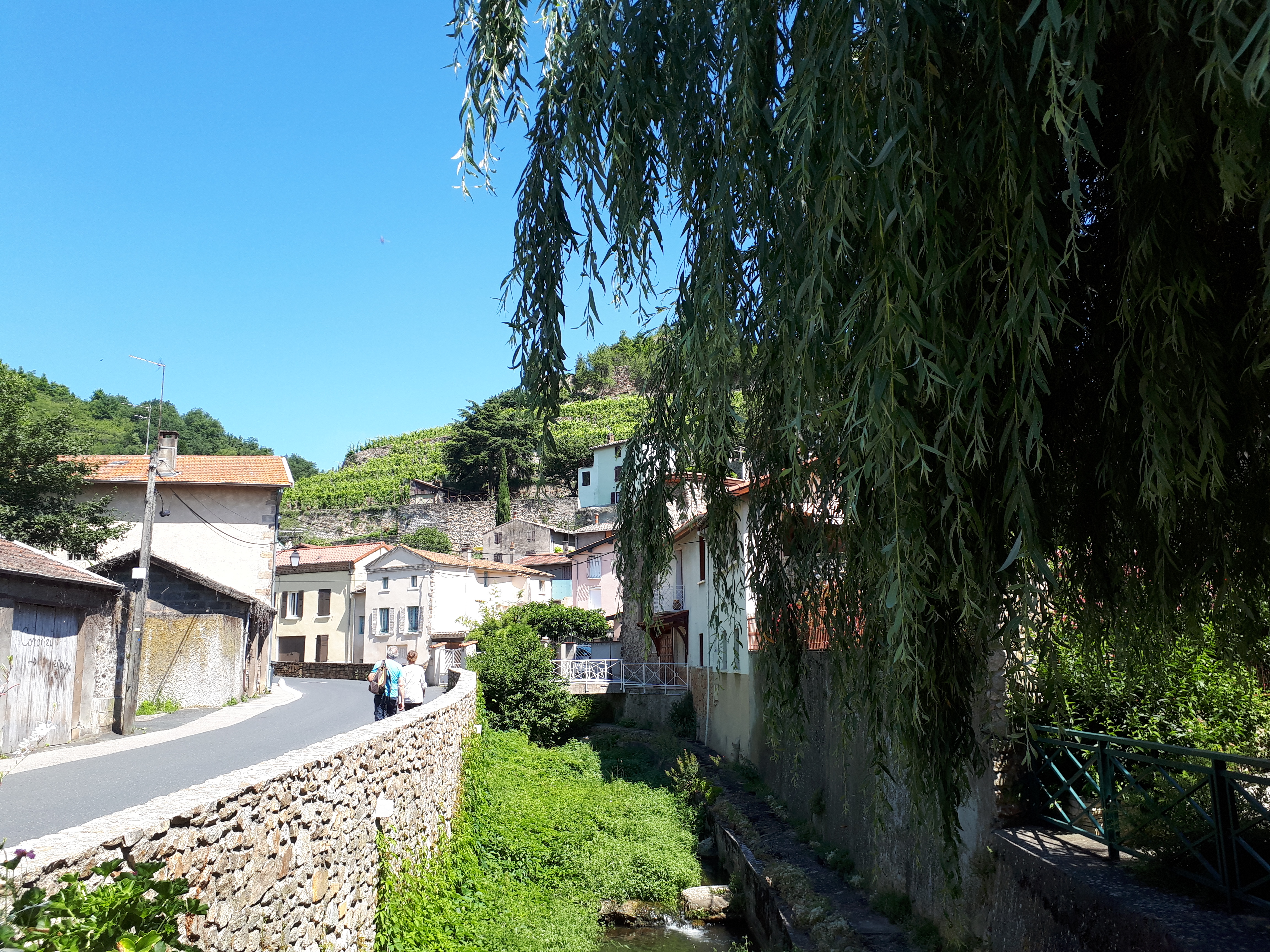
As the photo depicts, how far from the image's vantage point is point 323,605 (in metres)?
49.8

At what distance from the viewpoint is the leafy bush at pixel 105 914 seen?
2.79 metres

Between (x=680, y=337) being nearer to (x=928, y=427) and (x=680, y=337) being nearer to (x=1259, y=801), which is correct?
(x=928, y=427)

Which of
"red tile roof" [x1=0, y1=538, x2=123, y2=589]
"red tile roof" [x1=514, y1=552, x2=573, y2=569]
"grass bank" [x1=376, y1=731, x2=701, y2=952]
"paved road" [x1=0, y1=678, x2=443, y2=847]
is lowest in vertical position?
"grass bank" [x1=376, y1=731, x2=701, y2=952]

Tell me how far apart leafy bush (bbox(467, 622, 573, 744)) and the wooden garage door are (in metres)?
8.92

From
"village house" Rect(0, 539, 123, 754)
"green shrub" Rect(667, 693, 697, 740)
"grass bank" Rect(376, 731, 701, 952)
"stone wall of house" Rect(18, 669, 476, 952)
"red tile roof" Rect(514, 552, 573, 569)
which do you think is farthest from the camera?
"red tile roof" Rect(514, 552, 573, 569)

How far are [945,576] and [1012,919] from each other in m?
5.06

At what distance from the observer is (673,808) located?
1725 cm

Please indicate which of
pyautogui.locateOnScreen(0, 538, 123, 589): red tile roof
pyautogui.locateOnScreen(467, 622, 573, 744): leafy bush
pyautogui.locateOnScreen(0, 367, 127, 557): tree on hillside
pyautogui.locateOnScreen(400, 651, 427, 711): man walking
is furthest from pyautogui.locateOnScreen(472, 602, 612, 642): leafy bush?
pyautogui.locateOnScreen(400, 651, 427, 711): man walking

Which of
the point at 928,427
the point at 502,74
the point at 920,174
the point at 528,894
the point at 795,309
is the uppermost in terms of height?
the point at 502,74

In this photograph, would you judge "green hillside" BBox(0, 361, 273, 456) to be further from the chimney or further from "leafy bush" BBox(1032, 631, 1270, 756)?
"leafy bush" BBox(1032, 631, 1270, 756)

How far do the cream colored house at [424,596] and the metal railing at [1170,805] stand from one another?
3753cm

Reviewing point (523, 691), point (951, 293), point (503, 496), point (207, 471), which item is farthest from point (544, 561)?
point (951, 293)

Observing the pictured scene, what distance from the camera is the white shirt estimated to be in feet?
45.3

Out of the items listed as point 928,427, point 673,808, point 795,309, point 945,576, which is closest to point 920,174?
point 795,309
